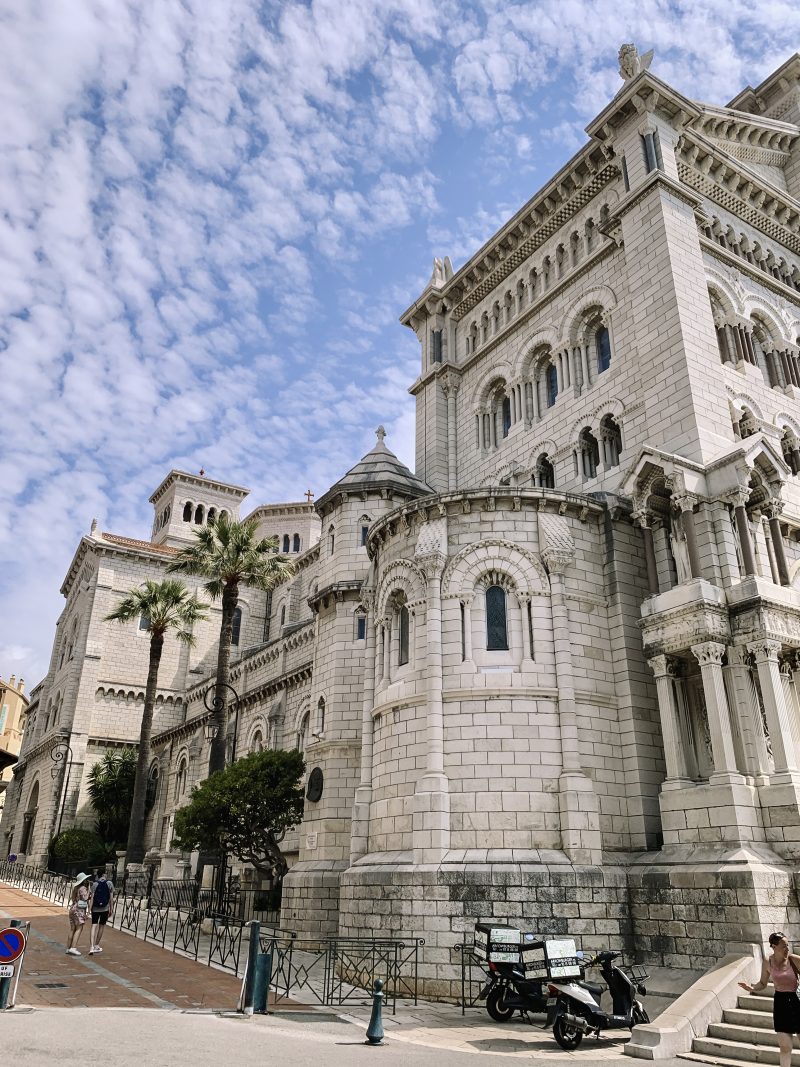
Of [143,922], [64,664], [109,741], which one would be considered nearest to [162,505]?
[64,664]

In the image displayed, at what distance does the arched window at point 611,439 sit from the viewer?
23.3 metres

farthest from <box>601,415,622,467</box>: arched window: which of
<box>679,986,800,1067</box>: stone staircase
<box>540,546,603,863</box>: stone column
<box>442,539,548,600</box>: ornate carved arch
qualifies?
<box>679,986,800,1067</box>: stone staircase

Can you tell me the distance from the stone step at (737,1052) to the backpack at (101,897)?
43.0 ft

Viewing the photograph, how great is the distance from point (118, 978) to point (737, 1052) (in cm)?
1081

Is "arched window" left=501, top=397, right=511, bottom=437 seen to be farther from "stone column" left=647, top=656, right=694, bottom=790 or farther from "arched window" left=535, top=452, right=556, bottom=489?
"stone column" left=647, top=656, right=694, bottom=790

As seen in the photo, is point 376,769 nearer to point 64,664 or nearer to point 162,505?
point 64,664

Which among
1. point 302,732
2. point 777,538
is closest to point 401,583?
point 777,538

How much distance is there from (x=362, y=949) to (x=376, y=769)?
13.2 ft

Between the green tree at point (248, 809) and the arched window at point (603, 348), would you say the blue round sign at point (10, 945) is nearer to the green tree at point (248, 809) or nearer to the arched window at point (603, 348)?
the green tree at point (248, 809)

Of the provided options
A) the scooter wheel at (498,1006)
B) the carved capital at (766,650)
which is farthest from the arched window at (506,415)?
the scooter wheel at (498,1006)

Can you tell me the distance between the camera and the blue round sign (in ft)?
36.5

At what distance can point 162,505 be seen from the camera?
7325cm

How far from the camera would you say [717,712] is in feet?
53.4

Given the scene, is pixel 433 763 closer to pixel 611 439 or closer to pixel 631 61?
pixel 611 439
